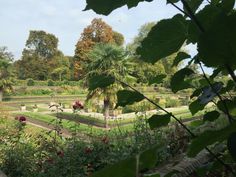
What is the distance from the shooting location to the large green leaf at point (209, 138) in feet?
1.38

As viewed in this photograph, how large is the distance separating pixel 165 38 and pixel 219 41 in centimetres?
11

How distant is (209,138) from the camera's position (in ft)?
1.44

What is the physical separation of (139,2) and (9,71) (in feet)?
101

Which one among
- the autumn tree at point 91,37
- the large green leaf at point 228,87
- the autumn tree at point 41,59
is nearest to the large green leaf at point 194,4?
the large green leaf at point 228,87

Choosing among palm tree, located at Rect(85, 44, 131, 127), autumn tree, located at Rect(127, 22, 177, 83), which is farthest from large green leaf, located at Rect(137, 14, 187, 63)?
palm tree, located at Rect(85, 44, 131, 127)

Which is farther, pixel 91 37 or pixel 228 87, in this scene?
pixel 91 37

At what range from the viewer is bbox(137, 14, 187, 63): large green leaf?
543mm

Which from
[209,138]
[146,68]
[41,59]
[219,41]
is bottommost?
[209,138]

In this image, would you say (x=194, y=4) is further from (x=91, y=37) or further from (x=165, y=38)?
(x=91, y=37)

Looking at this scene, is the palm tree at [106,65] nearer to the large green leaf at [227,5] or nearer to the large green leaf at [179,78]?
the large green leaf at [179,78]

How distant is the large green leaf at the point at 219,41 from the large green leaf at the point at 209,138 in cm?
8

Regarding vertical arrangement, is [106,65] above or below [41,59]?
below

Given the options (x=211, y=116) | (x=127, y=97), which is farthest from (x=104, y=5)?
(x=211, y=116)

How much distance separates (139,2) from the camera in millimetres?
537
